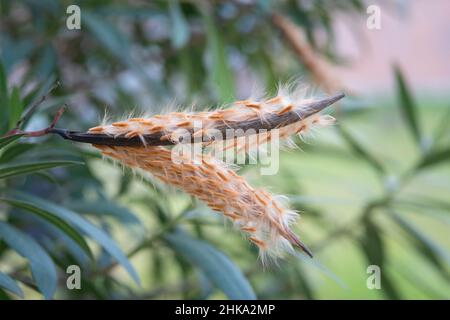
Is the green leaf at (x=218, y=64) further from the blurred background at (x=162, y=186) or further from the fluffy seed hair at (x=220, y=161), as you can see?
the fluffy seed hair at (x=220, y=161)

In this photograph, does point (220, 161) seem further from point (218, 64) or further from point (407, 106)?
point (407, 106)

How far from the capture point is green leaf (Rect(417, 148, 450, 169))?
0.96 m

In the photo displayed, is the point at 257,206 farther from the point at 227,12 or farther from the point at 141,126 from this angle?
the point at 227,12

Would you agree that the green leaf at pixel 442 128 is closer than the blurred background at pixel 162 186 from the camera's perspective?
No

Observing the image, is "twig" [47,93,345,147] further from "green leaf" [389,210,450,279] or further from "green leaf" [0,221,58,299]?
"green leaf" [389,210,450,279]

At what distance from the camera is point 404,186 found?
1.01m

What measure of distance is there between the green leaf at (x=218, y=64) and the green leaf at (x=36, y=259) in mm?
294

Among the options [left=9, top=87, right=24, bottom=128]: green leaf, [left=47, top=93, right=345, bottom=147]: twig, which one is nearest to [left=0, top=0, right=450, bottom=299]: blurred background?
[left=9, top=87, right=24, bottom=128]: green leaf

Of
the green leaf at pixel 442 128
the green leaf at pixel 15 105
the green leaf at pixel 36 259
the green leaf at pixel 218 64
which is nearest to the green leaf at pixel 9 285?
the green leaf at pixel 36 259

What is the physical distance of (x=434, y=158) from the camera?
973 millimetres

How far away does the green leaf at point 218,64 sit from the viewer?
80 cm

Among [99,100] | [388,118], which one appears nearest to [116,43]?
[99,100]

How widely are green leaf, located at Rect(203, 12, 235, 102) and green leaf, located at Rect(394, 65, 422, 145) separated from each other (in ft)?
0.77

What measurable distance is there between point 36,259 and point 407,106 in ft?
2.00
